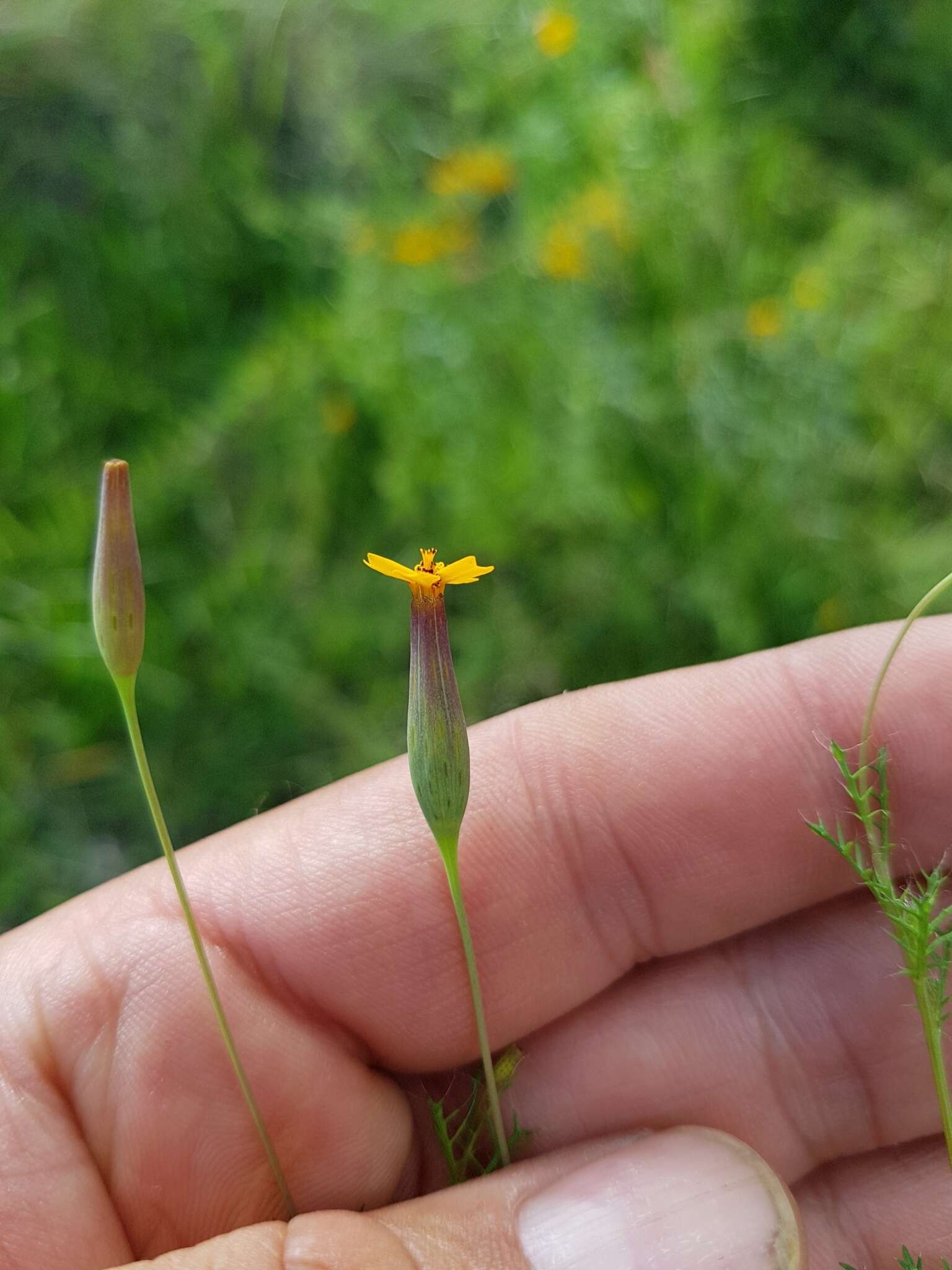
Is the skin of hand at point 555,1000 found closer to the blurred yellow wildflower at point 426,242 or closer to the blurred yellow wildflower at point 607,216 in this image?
the blurred yellow wildflower at point 607,216

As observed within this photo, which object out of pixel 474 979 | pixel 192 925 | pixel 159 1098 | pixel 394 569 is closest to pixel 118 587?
pixel 394 569

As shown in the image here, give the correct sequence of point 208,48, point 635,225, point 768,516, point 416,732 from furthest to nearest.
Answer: point 208,48
point 635,225
point 768,516
point 416,732

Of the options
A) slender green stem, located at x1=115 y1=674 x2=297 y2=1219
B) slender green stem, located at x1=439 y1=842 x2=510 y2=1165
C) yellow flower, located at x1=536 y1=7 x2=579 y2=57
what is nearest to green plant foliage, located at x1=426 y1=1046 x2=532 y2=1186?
slender green stem, located at x1=439 y1=842 x2=510 y2=1165

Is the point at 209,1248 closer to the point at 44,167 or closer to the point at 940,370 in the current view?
the point at 940,370

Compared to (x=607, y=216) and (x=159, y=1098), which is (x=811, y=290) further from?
(x=159, y=1098)

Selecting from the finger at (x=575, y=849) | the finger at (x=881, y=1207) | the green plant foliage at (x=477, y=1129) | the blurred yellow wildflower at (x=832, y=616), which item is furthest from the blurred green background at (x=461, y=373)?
the finger at (x=881, y=1207)

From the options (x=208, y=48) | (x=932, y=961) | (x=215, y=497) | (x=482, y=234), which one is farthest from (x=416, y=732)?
(x=208, y=48)
